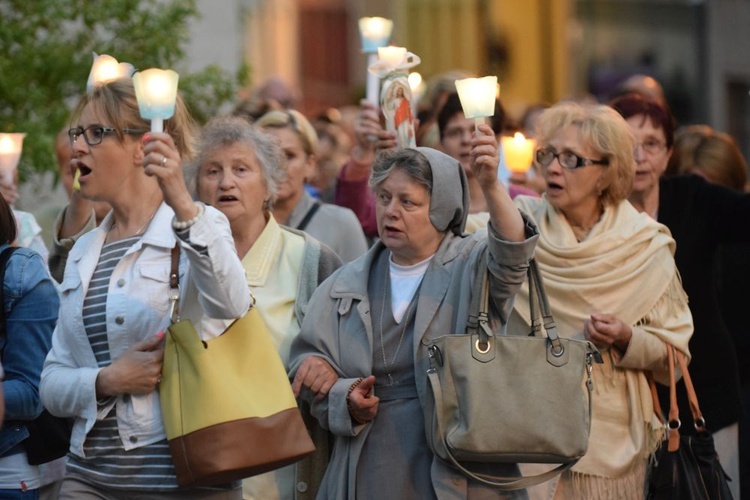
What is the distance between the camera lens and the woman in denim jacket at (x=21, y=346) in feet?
18.4

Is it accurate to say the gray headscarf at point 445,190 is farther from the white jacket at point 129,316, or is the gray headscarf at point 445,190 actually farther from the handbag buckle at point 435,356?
the white jacket at point 129,316

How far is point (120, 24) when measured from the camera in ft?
32.1

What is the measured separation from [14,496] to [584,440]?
2141mm

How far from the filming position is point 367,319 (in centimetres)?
585

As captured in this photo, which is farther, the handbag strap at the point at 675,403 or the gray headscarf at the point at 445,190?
the handbag strap at the point at 675,403

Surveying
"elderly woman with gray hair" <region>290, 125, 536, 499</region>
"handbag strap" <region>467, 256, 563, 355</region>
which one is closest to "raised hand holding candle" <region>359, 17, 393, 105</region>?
"elderly woman with gray hair" <region>290, 125, 536, 499</region>

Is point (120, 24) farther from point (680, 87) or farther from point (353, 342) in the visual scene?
point (680, 87)

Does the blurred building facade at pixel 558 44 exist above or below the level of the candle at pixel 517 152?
below

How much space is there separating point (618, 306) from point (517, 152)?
158 centimetres

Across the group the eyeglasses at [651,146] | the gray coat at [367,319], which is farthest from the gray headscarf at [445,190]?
the eyeglasses at [651,146]

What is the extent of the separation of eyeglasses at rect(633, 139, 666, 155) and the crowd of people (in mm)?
11

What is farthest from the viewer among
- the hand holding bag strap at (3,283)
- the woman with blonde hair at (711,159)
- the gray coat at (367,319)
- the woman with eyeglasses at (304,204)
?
the woman with blonde hair at (711,159)

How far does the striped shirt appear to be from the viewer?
5.22m

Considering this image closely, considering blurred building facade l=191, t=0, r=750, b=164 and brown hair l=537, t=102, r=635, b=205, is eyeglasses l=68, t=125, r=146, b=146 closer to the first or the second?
brown hair l=537, t=102, r=635, b=205
